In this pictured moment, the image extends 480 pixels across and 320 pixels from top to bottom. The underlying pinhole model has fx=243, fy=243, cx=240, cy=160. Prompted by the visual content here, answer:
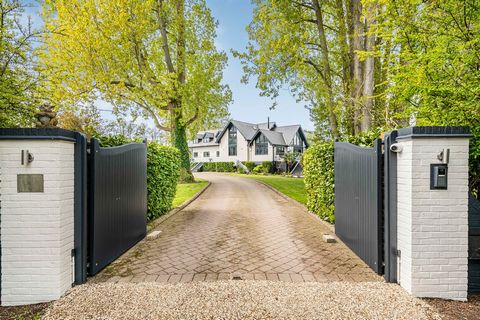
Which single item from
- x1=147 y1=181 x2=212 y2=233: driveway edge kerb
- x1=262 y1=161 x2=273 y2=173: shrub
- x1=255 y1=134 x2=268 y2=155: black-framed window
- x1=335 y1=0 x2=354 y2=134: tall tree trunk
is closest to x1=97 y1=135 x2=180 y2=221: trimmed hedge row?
x1=147 y1=181 x2=212 y2=233: driveway edge kerb

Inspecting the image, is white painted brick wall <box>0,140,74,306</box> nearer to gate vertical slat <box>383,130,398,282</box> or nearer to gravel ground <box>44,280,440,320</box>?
gravel ground <box>44,280,440,320</box>

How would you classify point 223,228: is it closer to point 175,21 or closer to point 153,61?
point 153,61

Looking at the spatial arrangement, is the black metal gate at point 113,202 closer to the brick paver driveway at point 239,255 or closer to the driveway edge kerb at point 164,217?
the brick paver driveway at point 239,255

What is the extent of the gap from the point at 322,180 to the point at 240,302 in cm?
457

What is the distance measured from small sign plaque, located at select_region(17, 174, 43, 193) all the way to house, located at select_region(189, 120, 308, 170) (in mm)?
32830

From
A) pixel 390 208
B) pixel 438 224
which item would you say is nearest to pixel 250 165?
pixel 390 208

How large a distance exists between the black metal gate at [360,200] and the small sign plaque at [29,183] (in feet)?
15.1

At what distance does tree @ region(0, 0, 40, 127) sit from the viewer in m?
4.23

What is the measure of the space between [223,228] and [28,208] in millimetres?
4128

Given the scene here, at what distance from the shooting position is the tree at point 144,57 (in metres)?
10.7

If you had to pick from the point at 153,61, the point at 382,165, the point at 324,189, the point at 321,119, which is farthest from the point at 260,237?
the point at 153,61

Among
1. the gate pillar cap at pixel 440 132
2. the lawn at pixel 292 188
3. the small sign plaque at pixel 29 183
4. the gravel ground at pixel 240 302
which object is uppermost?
the gate pillar cap at pixel 440 132

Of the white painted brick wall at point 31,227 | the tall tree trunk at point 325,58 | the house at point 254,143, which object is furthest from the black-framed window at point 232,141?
the white painted brick wall at point 31,227

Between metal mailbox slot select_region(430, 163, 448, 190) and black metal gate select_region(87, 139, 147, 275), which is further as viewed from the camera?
black metal gate select_region(87, 139, 147, 275)
